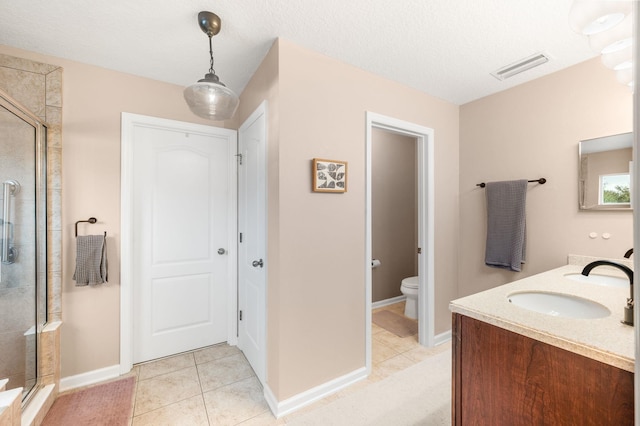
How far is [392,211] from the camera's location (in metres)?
3.71

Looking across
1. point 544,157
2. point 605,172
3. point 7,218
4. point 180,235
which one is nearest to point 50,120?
point 7,218

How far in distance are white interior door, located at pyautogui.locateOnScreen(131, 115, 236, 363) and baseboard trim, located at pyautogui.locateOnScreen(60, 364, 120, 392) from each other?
0.18 metres

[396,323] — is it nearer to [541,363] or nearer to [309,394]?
[309,394]

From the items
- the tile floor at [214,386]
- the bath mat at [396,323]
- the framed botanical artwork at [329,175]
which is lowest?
the tile floor at [214,386]

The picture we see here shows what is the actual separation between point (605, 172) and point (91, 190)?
12.6ft

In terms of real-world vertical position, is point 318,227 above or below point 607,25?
below

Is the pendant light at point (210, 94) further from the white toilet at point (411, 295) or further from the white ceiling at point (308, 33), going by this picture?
the white toilet at point (411, 295)

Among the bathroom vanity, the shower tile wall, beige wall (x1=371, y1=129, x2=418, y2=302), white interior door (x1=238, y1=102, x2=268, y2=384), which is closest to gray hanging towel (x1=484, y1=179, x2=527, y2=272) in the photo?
the bathroom vanity

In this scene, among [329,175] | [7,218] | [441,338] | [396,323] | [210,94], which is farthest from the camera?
[396,323]

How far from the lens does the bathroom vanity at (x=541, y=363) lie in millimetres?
760

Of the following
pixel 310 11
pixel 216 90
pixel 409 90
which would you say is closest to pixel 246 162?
pixel 216 90

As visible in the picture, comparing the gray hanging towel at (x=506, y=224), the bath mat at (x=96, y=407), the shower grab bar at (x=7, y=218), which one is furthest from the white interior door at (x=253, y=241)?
the gray hanging towel at (x=506, y=224)

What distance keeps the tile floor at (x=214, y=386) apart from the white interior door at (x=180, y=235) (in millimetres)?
220

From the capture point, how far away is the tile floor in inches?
65.1
